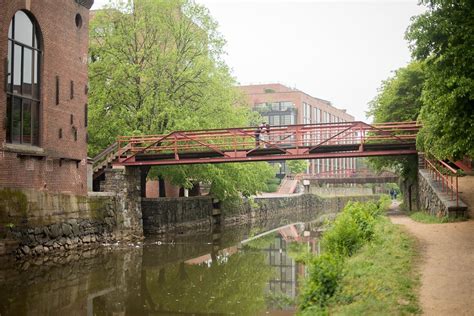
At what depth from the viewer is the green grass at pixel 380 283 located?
7848mm

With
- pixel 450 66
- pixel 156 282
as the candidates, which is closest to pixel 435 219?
pixel 450 66

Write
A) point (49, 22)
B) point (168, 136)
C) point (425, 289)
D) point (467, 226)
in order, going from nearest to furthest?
point (425, 289) < point (467, 226) < point (49, 22) < point (168, 136)

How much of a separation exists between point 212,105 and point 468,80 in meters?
18.6

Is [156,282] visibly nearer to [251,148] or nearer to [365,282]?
[365,282]

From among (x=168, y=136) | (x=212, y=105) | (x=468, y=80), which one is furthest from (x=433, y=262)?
(x=212, y=105)

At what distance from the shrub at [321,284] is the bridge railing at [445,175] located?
9.48 metres

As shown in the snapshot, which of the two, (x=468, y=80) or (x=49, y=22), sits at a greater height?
(x=49, y=22)

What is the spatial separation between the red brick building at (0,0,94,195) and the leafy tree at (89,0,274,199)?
3.79 meters

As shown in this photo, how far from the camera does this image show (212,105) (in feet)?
93.7

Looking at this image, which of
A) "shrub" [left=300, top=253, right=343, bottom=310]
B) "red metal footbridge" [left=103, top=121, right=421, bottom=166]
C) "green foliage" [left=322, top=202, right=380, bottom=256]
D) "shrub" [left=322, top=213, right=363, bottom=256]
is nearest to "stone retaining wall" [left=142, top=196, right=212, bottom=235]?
"red metal footbridge" [left=103, top=121, right=421, bottom=166]

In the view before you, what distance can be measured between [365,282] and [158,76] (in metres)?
20.7

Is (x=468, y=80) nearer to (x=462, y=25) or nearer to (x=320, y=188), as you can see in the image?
(x=462, y=25)

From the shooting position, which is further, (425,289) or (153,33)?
(153,33)

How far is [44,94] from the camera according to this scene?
20906mm
